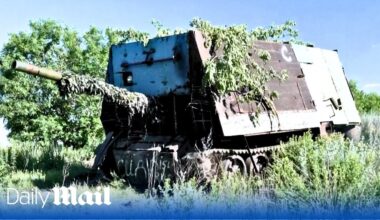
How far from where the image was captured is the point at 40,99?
24234 millimetres

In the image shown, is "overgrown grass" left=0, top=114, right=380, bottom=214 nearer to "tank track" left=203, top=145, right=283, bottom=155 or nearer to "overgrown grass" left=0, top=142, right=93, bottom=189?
"tank track" left=203, top=145, right=283, bottom=155

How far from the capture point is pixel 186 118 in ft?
38.2

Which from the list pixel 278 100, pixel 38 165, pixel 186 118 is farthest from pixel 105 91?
pixel 38 165

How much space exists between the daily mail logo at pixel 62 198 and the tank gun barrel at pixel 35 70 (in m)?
1.96

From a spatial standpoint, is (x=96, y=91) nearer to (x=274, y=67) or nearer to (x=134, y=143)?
(x=134, y=143)

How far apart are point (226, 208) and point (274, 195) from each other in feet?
3.57

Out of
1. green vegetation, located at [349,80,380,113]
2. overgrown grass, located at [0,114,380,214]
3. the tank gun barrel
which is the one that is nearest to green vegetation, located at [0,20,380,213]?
overgrown grass, located at [0,114,380,214]

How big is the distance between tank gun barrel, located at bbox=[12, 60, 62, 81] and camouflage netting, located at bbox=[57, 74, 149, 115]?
214 mm

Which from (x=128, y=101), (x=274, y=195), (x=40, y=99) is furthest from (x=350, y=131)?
(x=40, y=99)

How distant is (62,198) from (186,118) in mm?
3130

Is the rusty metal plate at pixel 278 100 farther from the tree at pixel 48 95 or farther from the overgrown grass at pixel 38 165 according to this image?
the tree at pixel 48 95

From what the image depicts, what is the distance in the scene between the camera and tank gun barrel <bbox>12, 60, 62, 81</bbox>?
948cm

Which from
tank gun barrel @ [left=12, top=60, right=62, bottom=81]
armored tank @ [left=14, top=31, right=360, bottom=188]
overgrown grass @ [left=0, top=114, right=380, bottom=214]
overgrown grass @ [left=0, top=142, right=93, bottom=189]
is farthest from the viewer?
overgrown grass @ [left=0, top=142, right=93, bottom=189]

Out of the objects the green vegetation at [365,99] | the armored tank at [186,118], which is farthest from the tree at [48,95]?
the green vegetation at [365,99]
